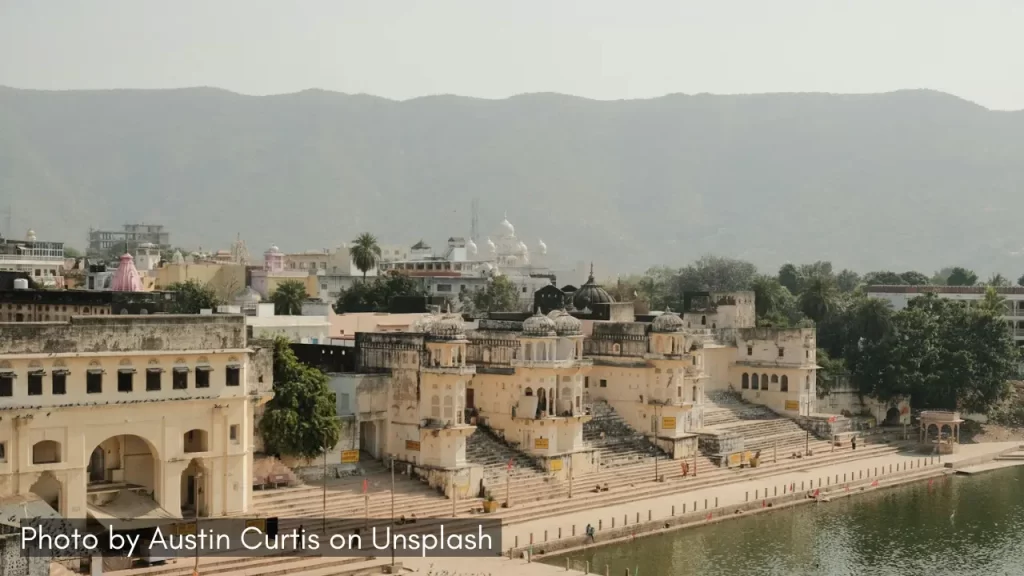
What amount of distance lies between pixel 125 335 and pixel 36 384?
2660 millimetres

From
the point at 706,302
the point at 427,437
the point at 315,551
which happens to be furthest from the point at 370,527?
the point at 706,302

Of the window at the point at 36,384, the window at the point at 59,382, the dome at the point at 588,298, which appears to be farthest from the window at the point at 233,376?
the dome at the point at 588,298

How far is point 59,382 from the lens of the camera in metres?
34.2

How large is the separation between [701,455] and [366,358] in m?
16.1

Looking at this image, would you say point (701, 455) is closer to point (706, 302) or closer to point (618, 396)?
point (618, 396)

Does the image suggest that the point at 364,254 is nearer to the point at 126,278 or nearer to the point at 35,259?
the point at 35,259

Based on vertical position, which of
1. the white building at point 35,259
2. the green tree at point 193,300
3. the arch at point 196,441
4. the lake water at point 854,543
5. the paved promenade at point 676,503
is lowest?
the lake water at point 854,543

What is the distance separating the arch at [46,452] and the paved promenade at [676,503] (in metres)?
9.73

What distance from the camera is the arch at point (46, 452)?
34.2m

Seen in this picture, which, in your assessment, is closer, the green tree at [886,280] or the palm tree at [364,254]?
the palm tree at [364,254]

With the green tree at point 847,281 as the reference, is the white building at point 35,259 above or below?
above

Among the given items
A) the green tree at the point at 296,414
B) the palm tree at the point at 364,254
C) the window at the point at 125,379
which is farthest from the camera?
the palm tree at the point at 364,254

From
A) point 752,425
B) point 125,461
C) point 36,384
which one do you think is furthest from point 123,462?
point 752,425

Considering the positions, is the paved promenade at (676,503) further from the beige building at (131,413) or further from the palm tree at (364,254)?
the palm tree at (364,254)
